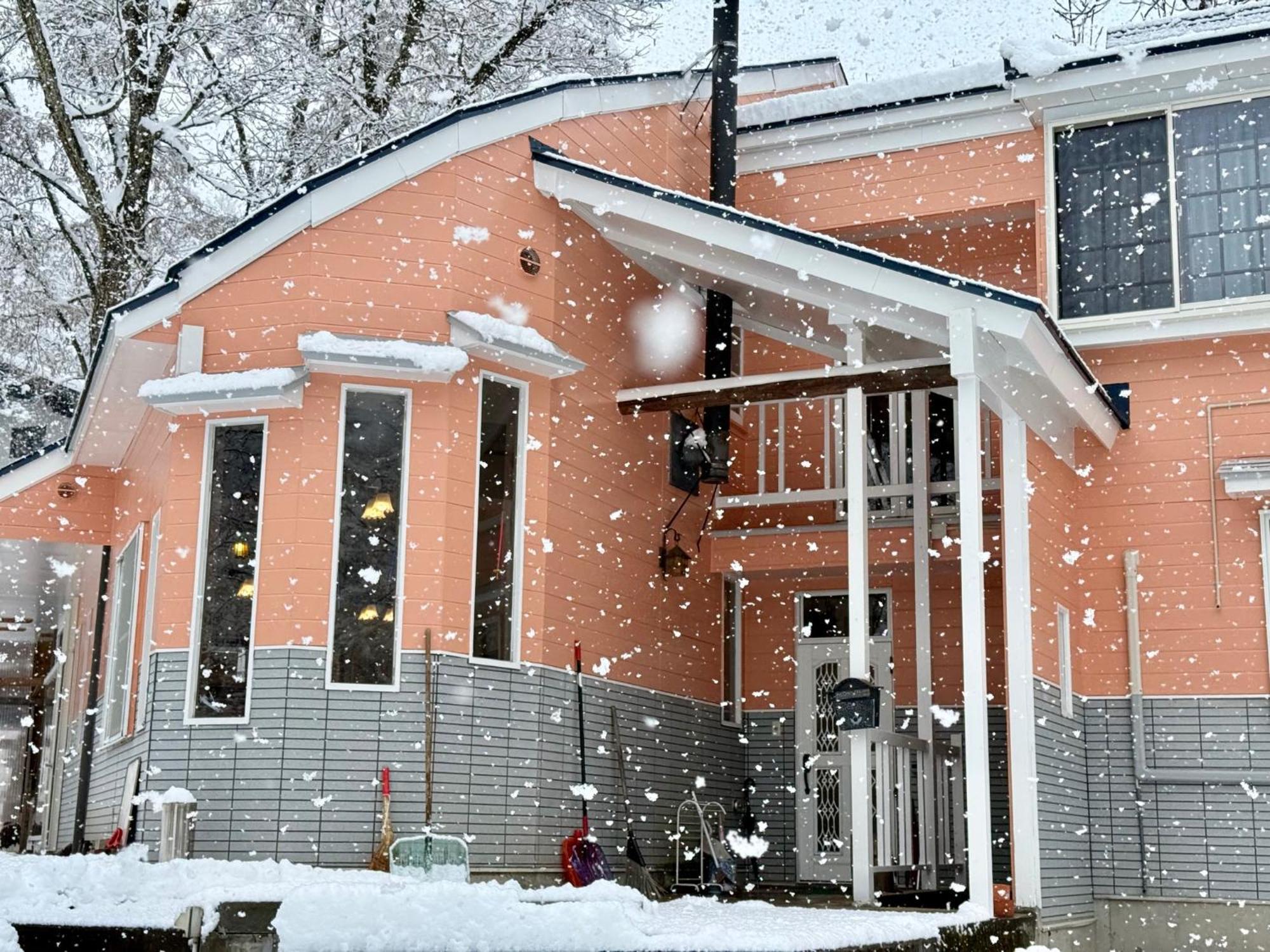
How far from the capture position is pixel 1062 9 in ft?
77.9

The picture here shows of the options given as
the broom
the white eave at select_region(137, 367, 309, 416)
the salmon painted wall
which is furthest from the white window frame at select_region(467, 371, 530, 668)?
the salmon painted wall

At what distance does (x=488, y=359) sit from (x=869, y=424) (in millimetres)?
4332

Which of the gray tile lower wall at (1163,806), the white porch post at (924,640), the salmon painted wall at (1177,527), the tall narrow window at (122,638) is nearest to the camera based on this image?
the gray tile lower wall at (1163,806)

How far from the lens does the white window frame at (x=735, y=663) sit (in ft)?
41.7

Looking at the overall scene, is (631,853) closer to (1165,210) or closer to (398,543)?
(398,543)

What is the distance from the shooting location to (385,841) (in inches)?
333

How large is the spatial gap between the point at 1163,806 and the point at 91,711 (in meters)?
8.74

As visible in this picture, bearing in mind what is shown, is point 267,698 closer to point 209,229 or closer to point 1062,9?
point 209,229

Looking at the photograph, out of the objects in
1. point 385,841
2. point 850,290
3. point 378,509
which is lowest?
point 385,841

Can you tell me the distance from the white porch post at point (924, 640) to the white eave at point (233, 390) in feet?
14.9

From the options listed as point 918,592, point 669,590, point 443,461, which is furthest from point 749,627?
point 443,461

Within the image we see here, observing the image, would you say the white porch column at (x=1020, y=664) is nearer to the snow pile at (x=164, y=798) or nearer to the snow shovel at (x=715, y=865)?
the snow shovel at (x=715, y=865)

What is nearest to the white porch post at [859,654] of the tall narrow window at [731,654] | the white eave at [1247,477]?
the white eave at [1247,477]

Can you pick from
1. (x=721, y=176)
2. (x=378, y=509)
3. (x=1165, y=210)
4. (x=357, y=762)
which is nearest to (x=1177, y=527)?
(x=1165, y=210)
